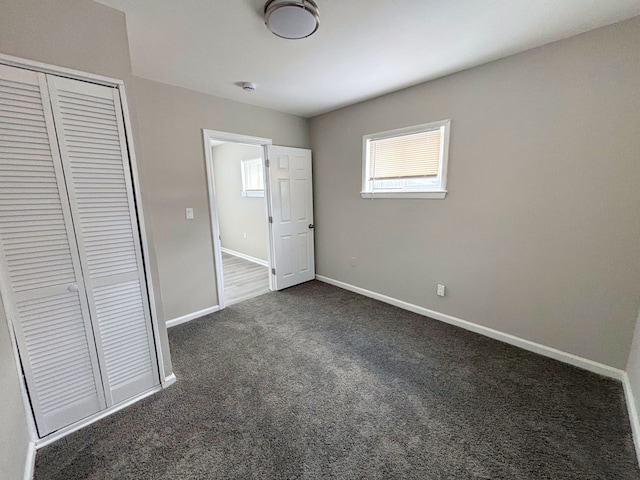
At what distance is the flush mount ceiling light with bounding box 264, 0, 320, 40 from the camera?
56.9 inches

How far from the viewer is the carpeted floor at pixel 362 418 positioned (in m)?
1.38

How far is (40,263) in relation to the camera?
56.7 inches

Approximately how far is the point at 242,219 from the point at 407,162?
382cm

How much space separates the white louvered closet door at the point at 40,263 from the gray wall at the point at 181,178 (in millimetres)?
1140

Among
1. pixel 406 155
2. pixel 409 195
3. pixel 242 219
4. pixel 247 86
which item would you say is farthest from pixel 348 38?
pixel 242 219

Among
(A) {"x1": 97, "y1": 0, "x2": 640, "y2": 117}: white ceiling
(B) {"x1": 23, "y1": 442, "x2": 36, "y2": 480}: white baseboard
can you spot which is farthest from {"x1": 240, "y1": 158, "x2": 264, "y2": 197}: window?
(B) {"x1": 23, "y1": 442, "x2": 36, "y2": 480}: white baseboard

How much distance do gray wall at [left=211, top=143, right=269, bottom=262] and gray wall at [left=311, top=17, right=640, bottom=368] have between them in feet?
9.45

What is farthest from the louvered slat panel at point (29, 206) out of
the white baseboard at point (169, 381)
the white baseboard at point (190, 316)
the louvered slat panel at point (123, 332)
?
the white baseboard at point (190, 316)

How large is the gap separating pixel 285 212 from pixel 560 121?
9.74 ft

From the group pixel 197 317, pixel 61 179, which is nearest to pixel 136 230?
pixel 61 179

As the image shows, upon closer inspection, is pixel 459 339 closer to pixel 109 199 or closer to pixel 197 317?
pixel 197 317

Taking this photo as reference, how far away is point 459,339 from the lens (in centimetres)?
253

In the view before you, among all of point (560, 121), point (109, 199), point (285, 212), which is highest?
point (560, 121)

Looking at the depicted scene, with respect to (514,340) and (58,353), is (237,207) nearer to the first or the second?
(58,353)
